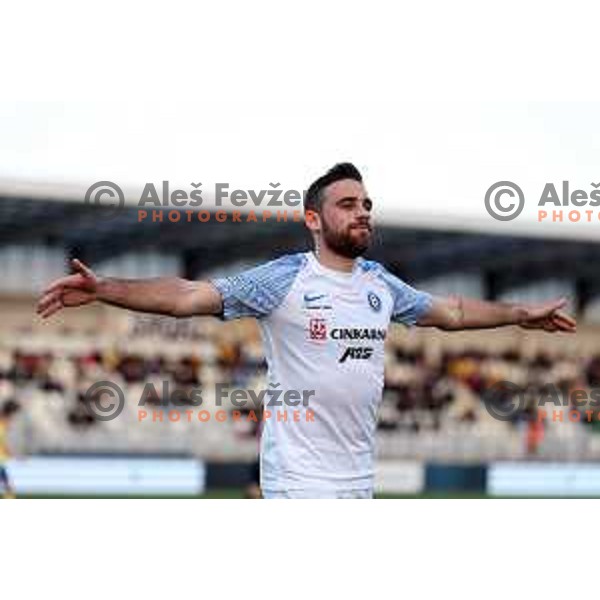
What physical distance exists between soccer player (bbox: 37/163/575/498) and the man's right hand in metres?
0.45

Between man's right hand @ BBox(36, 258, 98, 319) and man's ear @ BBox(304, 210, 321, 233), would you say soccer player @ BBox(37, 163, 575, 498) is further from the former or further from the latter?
man's right hand @ BBox(36, 258, 98, 319)

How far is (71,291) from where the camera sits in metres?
6.23

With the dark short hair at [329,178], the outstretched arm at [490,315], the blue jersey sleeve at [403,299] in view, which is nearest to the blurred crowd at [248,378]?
the outstretched arm at [490,315]

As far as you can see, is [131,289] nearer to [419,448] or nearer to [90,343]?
[419,448]

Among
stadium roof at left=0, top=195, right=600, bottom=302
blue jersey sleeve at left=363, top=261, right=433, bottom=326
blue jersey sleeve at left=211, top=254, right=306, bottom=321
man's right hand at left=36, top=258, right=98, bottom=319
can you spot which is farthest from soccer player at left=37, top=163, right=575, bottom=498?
stadium roof at left=0, top=195, right=600, bottom=302

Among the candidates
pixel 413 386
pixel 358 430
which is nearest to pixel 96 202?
pixel 413 386

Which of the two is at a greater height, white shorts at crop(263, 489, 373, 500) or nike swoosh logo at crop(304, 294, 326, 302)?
nike swoosh logo at crop(304, 294, 326, 302)

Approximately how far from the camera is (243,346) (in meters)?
39.1

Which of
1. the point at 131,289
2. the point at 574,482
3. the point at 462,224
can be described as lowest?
the point at 574,482

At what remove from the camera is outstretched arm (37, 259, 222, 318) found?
6156 millimetres

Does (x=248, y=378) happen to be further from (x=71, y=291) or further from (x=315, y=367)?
(x=71, y=291)

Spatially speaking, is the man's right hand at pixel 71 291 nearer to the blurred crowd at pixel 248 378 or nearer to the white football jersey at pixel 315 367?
the white football jersey at pixel 315 367

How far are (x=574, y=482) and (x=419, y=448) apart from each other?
3434mm

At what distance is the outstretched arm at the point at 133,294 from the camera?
6.16 meters
